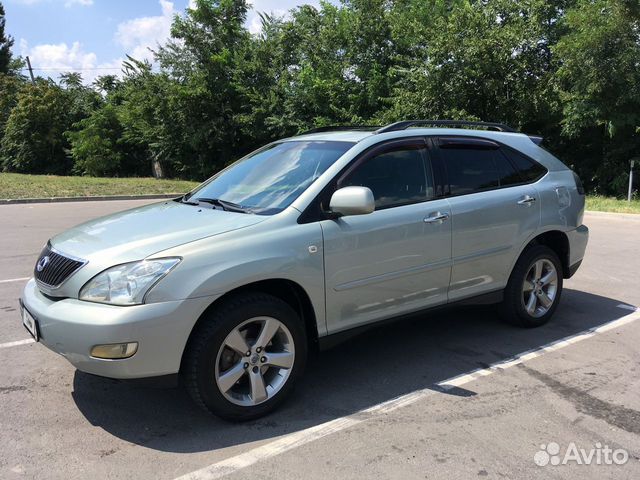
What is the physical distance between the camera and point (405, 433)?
10.6 feet

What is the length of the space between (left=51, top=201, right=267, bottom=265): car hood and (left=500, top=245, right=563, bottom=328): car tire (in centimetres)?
253

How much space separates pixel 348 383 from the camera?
3949 millimetres

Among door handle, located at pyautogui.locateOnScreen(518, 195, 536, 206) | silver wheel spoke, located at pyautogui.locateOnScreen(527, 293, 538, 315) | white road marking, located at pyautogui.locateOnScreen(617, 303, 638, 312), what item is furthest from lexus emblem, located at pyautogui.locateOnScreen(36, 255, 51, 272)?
white road marking, located at pyautogui.locateOnScreen(617, 303, 638, 312)

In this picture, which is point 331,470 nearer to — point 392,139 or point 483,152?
point 392,139

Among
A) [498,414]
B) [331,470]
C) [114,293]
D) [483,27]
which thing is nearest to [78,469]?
[114,293]

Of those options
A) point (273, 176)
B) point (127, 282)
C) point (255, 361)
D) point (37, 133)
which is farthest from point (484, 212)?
point (37, 133)

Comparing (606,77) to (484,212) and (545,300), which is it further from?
(484,212)

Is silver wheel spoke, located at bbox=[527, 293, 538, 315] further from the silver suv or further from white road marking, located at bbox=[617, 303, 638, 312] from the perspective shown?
white road marking, located at bbox=[617, 303, 638, 312]

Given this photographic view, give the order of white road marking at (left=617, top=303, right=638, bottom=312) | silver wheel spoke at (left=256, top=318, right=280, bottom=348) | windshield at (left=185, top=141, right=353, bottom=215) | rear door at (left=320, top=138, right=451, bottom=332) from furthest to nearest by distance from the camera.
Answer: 1. white road marking at (left=617, top=303, right=638, bottom=312)
2. windshield at (left=185, top=141, right=353, bottom=215)
3. rear door at (left=320, top=138, right=451, bottom=332)
4. silver wheel spoke at (left=256, top=318, right=280, bottom=348)

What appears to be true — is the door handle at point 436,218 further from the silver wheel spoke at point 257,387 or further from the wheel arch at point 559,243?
the silver wheel spoke at point 257,387

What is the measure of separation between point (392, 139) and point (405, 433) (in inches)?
82.7

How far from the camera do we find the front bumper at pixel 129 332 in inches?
117

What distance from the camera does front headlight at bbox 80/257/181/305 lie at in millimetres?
3025

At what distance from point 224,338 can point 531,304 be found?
9.92ft
